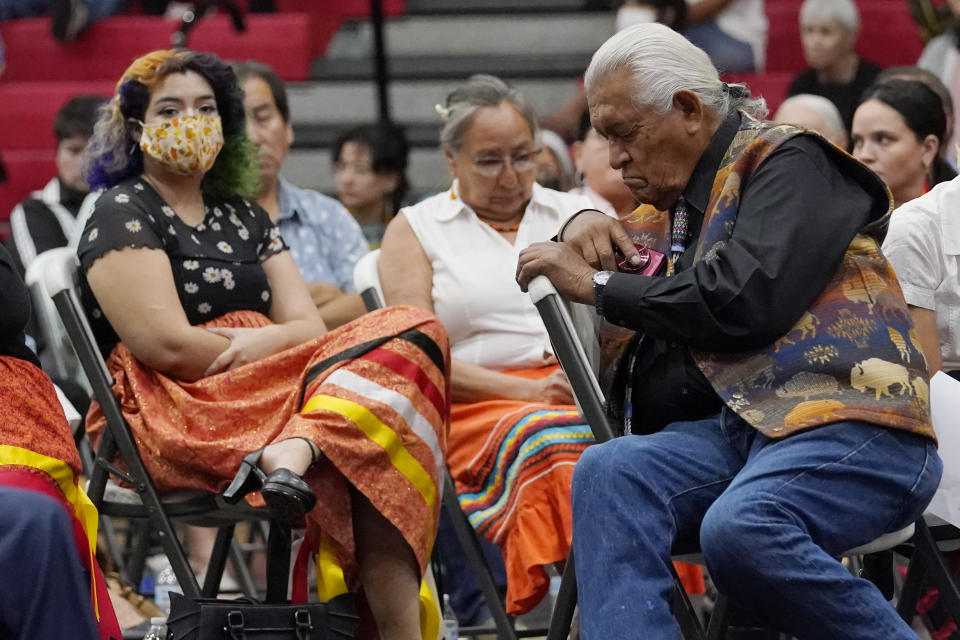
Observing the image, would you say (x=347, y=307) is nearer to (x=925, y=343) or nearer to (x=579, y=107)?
(x=925, y=343)

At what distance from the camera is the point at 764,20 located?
6.56 m

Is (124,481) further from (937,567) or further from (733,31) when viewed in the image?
(733,31)

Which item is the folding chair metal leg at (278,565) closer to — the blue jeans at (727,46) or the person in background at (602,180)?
the person in background at (602,180)

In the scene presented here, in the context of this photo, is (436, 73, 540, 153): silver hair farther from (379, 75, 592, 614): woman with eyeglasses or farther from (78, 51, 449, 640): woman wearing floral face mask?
(78, 51, 449, 640): woman wearing floral face mask

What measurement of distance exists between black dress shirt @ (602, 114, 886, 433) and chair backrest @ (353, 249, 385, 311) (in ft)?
3.62

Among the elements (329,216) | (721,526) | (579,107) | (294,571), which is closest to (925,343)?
(721,526)

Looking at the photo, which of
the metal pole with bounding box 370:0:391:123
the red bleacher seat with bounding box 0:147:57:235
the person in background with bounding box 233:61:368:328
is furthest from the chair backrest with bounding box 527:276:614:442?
the red bleacher seat with bounding box 0:147:57:235

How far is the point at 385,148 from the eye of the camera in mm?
5359

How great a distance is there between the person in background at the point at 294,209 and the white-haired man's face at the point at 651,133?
177 cm

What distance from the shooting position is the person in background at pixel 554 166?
206 inches

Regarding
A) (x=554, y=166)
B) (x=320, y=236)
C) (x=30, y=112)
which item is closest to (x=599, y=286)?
(x=320, y=236)

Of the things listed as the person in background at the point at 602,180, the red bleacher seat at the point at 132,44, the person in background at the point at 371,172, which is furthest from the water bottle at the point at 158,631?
the red bleacher seat at the point at 132,44

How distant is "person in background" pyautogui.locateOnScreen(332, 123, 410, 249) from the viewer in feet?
17.5

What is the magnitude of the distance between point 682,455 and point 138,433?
4.13ft
